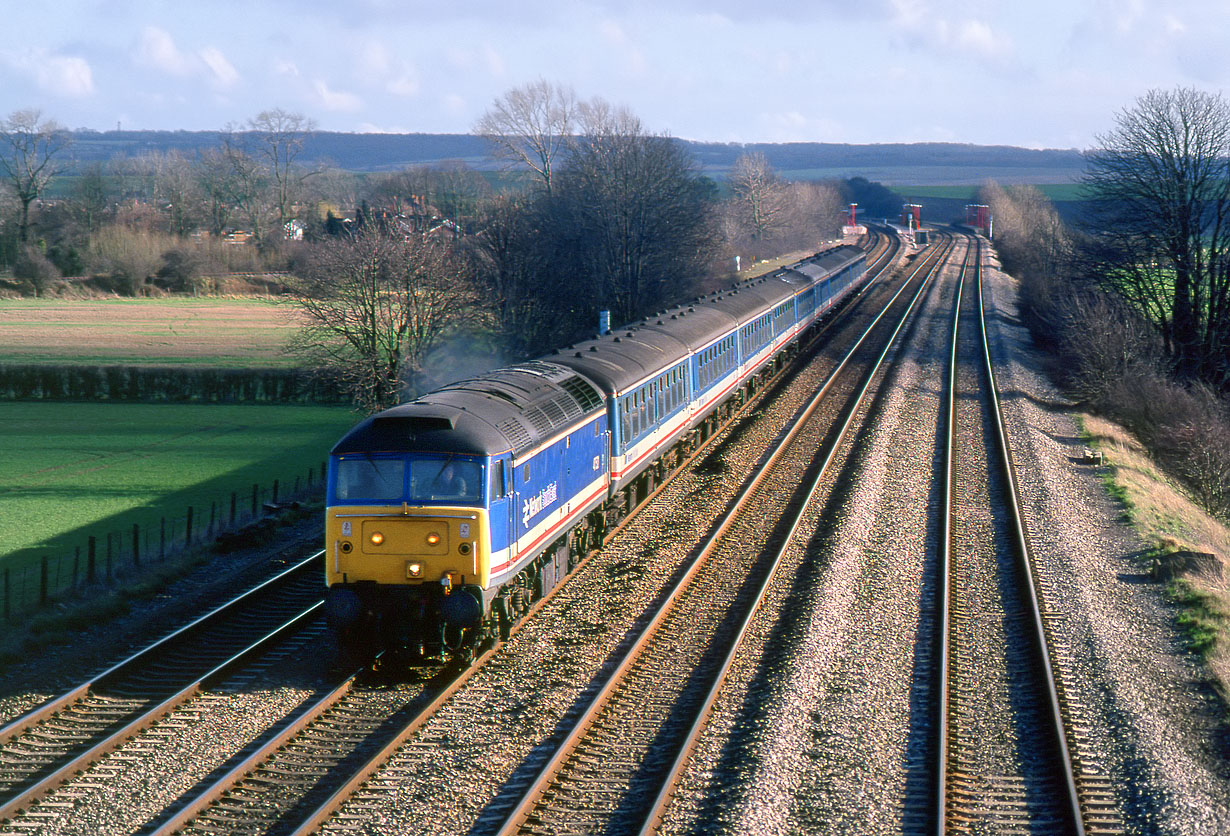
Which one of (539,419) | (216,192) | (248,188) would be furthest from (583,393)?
(248,188)

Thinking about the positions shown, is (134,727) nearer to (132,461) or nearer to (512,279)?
(132,461)

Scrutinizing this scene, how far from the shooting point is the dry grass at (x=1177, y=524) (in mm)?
16531

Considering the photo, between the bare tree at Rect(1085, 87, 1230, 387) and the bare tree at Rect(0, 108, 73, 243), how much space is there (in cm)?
8482

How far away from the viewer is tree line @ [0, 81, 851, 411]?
3906 cm

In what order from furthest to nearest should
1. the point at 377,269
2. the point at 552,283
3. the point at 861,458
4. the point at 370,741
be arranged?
the point at 552,283 → the point at 377,269 → the point at 861,458 → the point at 370,741

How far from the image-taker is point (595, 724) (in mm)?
13109

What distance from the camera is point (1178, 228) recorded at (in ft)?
143

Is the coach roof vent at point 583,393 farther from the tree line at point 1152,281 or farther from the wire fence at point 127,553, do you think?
the tree line at point 1152,281

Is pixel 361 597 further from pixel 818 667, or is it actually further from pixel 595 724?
pixel 818 667

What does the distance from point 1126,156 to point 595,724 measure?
4130cm

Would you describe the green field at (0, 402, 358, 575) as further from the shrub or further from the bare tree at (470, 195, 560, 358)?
the shrub

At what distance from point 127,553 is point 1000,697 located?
57.8ft

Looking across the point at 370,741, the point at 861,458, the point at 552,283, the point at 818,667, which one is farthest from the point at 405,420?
the point at 552,283

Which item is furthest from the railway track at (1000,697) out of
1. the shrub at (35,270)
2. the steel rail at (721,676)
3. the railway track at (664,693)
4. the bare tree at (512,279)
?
the shrub at (35,270)
